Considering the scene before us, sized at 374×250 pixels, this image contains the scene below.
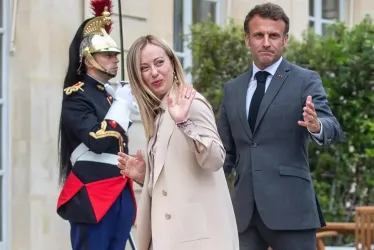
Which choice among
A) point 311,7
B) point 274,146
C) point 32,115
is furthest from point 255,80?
point 311,7

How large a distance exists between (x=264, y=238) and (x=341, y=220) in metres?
4.39

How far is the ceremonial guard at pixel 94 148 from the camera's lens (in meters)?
6.25

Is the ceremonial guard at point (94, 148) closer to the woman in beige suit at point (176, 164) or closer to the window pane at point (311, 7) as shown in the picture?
the woman in beige suit at point (176, 164)

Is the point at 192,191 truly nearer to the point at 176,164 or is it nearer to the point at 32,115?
the point at 176,164

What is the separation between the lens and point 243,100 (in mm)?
5359

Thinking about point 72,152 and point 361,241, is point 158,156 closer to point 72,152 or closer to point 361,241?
point 72,152

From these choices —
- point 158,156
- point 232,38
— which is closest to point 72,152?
point 158,156

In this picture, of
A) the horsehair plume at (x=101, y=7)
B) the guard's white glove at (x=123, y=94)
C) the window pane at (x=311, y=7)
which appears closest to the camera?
the guard's white glove at (x=123, y=94)

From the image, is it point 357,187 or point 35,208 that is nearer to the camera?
point 35,208

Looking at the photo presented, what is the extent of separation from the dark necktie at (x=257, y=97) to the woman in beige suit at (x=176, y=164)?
719mm

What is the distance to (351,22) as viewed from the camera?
12703 mm

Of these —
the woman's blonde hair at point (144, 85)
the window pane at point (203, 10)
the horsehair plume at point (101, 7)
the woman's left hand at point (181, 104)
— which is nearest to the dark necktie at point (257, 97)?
the woman's blonde hair at point (144, 85)

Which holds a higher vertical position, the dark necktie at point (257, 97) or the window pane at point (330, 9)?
the window pane at point (330, 9)

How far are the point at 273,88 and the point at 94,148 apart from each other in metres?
1.37
